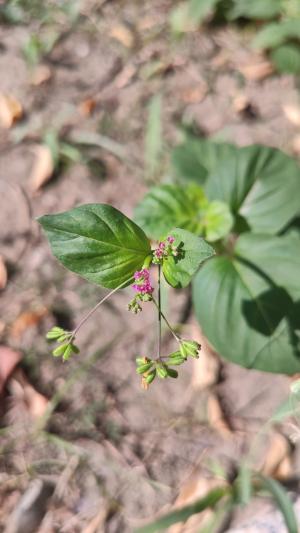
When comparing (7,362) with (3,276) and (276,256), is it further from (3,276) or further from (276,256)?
(276,256)

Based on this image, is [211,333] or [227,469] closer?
[211,333]

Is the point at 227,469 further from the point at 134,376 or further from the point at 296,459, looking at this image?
the point at 134,376

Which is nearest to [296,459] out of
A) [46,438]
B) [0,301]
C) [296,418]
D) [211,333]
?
[296,418]

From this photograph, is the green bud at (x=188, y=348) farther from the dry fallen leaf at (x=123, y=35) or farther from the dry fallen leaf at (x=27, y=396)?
the dry fallen leaf at (x=123, y=35)

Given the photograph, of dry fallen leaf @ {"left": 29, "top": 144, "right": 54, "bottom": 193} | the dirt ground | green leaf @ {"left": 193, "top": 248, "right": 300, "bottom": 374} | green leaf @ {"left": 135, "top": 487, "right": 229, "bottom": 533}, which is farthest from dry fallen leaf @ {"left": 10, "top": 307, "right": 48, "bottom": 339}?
green leaf @ {"left": 135, "top": 487, "right": 229, "bottom": 533}

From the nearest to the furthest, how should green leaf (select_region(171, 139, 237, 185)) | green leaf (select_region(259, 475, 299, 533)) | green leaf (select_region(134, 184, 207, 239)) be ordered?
green leaf (select_region(259, 475, 299, 533)), green leaf (select_region(134, 184, 207, 239)), green leaf (select_region(171, 139, 237, 185))

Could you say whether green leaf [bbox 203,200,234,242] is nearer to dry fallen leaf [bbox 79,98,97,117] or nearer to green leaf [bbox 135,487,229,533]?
green leaf [bbox 135,487,229,533]

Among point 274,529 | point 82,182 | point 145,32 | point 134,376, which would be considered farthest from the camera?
point 145,32

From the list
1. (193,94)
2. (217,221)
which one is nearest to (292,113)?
(193,94)
